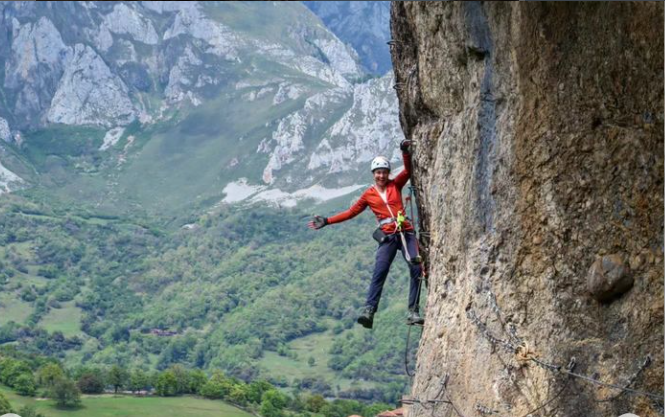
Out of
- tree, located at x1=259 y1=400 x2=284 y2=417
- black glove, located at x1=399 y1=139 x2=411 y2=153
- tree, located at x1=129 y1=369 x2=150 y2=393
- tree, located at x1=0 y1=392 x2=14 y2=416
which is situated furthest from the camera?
tree, located at x1=129 y1=369 x2=150 y2=393

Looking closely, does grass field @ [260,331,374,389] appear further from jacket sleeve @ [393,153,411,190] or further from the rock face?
the rock face

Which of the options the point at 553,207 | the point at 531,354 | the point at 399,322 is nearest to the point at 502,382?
the point at 531,354

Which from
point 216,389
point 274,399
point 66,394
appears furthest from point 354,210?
point 216,389

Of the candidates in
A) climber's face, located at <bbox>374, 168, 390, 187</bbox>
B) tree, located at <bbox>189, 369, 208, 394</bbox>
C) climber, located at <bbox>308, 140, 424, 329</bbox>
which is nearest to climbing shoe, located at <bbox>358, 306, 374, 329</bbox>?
climber, located at <bbox>308, 140, 424, 329</bbox>

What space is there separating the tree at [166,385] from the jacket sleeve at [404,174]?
10033cm

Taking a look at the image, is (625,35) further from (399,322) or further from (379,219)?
(399,322)

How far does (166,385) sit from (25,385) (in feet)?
45.1

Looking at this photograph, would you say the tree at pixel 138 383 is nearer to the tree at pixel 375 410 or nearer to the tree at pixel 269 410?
the tree at pixel 269 410

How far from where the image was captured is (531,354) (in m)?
12.9

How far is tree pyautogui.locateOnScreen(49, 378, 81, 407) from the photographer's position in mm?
103312

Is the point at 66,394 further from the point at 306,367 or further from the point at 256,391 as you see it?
the point at 306,367

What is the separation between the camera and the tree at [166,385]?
4516 inches

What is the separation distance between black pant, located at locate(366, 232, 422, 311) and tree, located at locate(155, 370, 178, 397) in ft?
328

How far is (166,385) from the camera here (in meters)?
116
